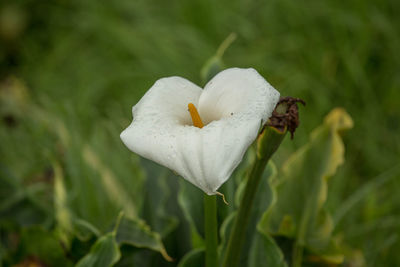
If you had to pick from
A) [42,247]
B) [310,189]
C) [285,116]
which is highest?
[285,116]

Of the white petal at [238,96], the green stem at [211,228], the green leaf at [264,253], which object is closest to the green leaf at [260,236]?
the green leaf at [264,253]

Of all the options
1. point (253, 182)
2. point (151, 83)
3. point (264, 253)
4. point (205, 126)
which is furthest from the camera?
point (151, 83)

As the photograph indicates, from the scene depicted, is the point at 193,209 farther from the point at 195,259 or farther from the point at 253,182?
the point at 253,182

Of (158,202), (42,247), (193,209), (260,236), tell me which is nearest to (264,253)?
(260,236)

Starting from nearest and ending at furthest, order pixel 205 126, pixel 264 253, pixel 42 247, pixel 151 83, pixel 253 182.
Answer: pixel 205 126, pixel 253 182, pixel 264 253, pixel 42 247, pixel 151 83

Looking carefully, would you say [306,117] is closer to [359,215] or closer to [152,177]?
[359,215]

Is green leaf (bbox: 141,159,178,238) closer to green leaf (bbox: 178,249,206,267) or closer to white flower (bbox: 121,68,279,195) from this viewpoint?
green leaf (bbox: 178,249,206,267)
